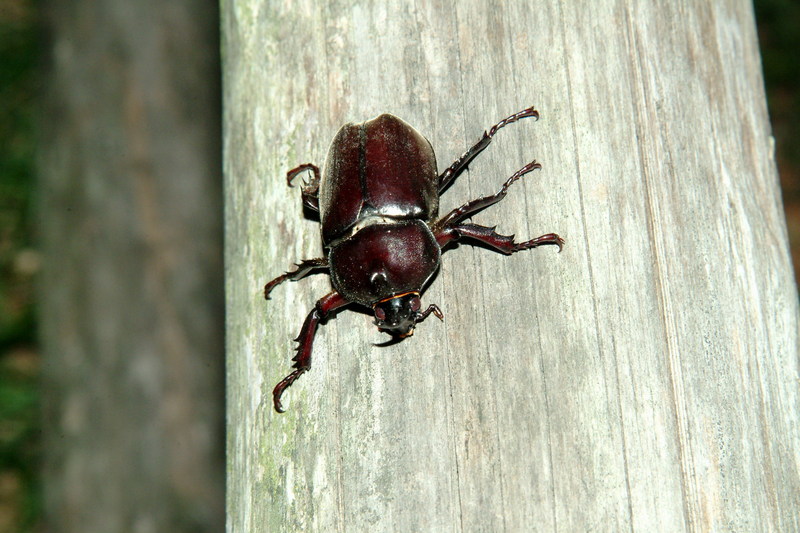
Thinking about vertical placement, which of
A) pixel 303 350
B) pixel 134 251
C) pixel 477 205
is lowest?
pixel 303 350

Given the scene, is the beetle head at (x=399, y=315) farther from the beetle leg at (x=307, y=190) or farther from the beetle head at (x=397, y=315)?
the beetle leg at (x=307, y=190)

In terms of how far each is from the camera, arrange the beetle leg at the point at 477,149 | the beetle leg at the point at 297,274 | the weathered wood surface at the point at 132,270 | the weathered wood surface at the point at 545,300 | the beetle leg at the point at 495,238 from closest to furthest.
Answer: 1. the weathered wood surface at the point at 545,300
2. the beetle leg at the point at 495,238
3. the beetle leg at the point at 477,149
4. the beetle leg at the point at 297,274
5. the weathered wood surface at the point at 132,270

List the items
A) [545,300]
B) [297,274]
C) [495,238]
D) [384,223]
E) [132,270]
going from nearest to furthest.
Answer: [545,300] → [495,238] → [297,274] → [384,223] → [132,270]

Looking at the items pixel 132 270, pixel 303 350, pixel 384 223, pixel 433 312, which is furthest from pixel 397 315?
pixel 132 270

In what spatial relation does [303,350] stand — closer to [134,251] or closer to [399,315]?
[399,315]

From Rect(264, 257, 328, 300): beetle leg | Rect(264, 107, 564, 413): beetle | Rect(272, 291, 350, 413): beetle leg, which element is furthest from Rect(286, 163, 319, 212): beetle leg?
Rect(272, 291, 350, 413): beetle leg

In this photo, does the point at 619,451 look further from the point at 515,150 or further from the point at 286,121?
the point at 286,121

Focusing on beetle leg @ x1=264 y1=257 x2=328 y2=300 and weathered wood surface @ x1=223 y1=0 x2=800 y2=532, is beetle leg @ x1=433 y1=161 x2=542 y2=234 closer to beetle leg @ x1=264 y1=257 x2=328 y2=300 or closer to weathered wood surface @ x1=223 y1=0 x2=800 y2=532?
weathered wood surface @ x1=223 y1=0 x2=800 y2=532

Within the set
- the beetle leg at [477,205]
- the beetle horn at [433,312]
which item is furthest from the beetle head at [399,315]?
the beetle leg at [477,205]
